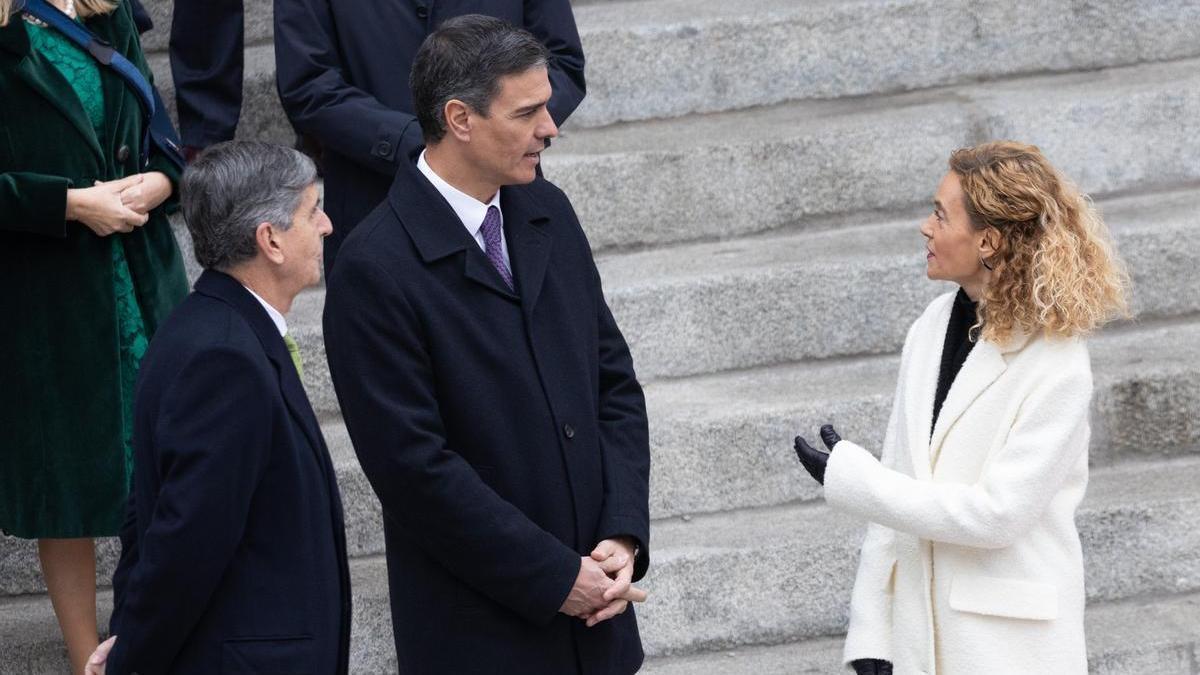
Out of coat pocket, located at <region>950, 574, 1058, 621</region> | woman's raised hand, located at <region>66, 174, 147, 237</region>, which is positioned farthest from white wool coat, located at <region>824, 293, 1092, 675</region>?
woman's raised hand, located at <region>66, 174, 147, 237</region>

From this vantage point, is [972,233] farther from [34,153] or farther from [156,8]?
[156,8]

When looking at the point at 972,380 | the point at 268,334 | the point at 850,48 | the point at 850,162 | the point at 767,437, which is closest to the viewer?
the point at 268,334

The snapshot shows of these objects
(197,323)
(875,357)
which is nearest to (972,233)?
(197,323)

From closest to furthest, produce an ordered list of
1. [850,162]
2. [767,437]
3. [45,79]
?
1. [45,79]
2. [767,437]
3. [850,162]

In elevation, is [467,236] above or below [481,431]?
above

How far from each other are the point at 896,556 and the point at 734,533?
112 centimetres

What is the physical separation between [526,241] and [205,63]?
180 cm

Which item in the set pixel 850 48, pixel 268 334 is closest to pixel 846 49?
pixel 850 48

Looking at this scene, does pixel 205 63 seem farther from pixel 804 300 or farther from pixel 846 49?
pixel 846 49

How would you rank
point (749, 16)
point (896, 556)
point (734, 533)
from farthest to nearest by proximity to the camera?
1. point (749, 16)
2. point (734, 533)
3. point (896, 556)

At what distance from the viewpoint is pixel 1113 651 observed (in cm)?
379

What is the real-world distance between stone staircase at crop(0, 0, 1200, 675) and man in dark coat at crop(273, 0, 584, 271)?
0.75 metres

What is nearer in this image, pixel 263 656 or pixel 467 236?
pixel 263 656

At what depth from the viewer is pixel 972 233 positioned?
2.82m
